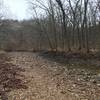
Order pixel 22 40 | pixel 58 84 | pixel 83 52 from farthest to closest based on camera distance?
pixel 22 40, pixel 83 52, pixel 58 84

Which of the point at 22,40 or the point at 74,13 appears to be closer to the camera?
the point at 74,13

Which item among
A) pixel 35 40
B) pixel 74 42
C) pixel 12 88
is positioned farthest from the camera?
Result: pixel 35 40

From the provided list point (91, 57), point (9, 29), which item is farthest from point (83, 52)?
point (9, 29)

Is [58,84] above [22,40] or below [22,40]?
below

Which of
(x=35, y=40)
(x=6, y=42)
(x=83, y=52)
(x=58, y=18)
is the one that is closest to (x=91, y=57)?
(x=83, y=52)

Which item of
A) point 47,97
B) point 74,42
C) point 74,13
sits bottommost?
point 47,97

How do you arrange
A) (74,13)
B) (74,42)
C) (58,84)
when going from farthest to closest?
(74,42) < (74,13) < (58,84)

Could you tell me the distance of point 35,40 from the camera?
124ft

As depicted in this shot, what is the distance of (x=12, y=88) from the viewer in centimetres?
829

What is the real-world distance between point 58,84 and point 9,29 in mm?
40317

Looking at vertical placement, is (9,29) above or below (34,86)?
above

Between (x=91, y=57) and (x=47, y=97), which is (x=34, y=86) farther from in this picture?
(x=91, y=57)

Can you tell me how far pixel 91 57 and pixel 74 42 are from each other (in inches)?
412

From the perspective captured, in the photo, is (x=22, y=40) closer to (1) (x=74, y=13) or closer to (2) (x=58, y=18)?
(2) (x=58, y=18)
